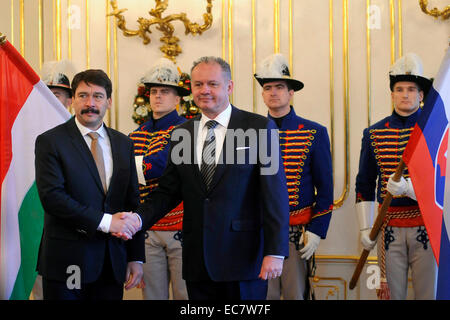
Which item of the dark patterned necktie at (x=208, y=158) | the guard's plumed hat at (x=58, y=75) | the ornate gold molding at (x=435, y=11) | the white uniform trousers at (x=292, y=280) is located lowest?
the white uniform trousers at (x=292, y=280)

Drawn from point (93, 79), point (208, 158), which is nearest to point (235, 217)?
point (208, 158)

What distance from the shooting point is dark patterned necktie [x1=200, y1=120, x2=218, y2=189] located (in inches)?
104

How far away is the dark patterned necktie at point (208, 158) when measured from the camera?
8.70ft

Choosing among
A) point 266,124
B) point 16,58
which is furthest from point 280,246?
point 16,58

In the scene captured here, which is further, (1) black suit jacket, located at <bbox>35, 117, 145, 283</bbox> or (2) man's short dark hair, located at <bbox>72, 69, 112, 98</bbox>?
(2) man's short dark hair, located at <bbox>72, 69, 112, 98</bbox>

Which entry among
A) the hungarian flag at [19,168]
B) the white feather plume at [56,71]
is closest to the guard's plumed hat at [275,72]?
the hungarian flag at [19,168]

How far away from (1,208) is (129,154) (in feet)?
2.08

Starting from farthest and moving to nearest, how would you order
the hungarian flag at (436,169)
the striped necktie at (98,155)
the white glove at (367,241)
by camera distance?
the white glove at (367,241) < the hungarian flag at (436,169) < the striped necktie at (98,155)

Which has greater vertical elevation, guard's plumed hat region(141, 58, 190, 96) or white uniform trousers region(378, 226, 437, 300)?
guard's plumed hat region(141, 58, 190, 96)

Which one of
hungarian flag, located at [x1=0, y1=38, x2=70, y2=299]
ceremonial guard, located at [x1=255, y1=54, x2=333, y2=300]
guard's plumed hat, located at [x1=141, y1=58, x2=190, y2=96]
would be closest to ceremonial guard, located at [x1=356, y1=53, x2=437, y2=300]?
ceremonial guard, located at [x1=255, y1=54, x2=333, y2=300]

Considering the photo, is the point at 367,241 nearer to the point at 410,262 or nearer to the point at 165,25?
the point at 410,262

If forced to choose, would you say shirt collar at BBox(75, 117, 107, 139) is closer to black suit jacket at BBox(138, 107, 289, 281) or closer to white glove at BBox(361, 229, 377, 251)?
black suit jacket at BBox(138, 107, 289, 281)

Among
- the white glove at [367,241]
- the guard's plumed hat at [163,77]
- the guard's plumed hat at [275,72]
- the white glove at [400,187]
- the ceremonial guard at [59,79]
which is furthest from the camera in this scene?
the ceremonial guard at [59,79]

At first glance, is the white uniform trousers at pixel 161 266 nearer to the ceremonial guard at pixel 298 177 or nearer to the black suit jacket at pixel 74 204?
the ceremonial guard at pixel 298 177
